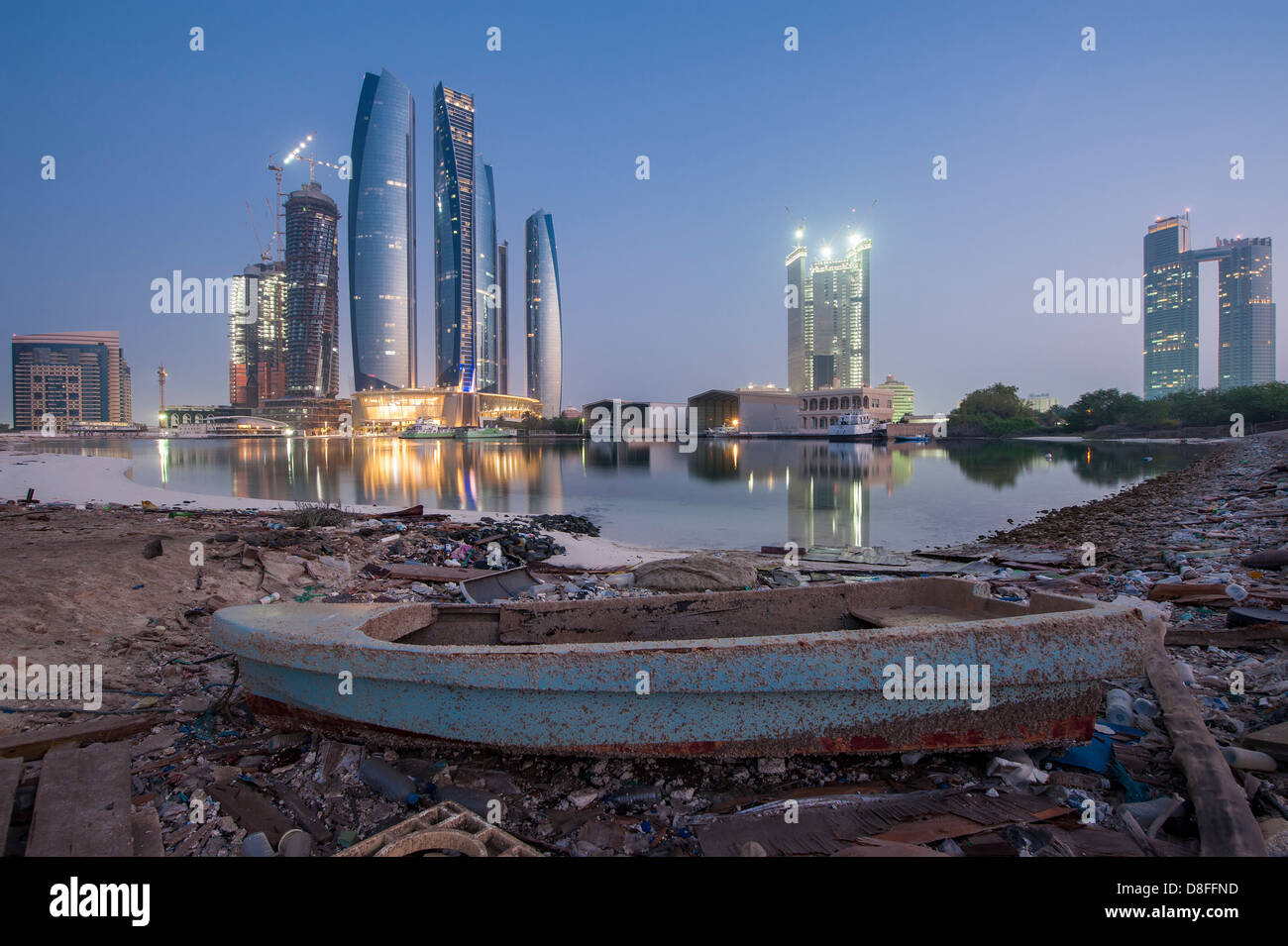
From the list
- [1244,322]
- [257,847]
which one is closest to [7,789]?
[257,847]

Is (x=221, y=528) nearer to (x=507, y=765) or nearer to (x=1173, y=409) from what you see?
(x=507, y=765)

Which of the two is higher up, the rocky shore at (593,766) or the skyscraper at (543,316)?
the skyscraper at (543,316)

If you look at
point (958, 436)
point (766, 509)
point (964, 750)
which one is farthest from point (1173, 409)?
point (964, 750)

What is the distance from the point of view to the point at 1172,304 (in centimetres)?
11675

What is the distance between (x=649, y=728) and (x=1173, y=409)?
85.8 meters

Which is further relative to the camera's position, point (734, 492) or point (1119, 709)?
point (734, 492)

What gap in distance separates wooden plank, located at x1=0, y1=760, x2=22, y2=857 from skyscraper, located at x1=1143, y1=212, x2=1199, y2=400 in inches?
6013

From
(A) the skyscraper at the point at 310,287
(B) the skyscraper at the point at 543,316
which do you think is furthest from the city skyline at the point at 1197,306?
(A) the skyscraper at the point at 310,287

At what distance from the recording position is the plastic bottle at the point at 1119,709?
322 centimetres

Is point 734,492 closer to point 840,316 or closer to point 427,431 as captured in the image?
point 427,431

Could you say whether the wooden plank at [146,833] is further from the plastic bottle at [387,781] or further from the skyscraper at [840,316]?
the skyscraper at [840,316]

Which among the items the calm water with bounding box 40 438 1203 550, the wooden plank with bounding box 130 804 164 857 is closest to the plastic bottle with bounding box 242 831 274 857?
the wooden plank with bounding box 130 804 164 857

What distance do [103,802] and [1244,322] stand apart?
173776mm

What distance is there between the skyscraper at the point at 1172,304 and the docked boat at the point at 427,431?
13816 centimetres
